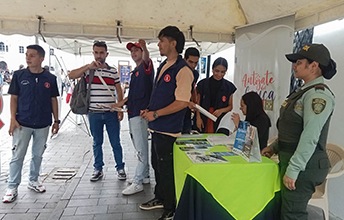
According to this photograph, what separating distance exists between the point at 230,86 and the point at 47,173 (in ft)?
9.03

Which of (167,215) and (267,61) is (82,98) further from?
(267,61)

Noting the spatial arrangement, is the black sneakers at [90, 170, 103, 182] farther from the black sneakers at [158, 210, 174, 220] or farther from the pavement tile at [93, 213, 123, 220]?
the black sneakers at [158, 210, 174, 220]

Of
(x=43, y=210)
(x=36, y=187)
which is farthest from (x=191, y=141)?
(x=36, y=187)

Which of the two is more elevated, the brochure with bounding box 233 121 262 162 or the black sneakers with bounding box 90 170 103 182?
the brochure with bounding box 233 121 262 162

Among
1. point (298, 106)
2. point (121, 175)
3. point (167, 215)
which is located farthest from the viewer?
point (121, 175)

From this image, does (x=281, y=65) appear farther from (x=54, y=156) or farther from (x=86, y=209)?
(x=54, y=156)

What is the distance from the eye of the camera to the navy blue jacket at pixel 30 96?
2486 mm

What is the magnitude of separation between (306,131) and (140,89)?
1.68m

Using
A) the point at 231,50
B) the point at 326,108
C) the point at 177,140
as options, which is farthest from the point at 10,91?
the point at 231,50

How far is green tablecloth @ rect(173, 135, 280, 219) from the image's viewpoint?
1443mm

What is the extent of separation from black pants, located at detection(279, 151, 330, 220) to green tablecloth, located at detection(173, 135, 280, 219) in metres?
0.10

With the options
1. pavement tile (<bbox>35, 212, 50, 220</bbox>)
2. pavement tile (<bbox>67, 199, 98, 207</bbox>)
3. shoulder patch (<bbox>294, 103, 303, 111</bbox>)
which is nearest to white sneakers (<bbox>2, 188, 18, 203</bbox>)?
pavement tile (<bbox>35, 212, 50, 220</bbox>)

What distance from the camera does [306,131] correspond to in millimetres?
1327

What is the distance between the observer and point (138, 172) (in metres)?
2.71
